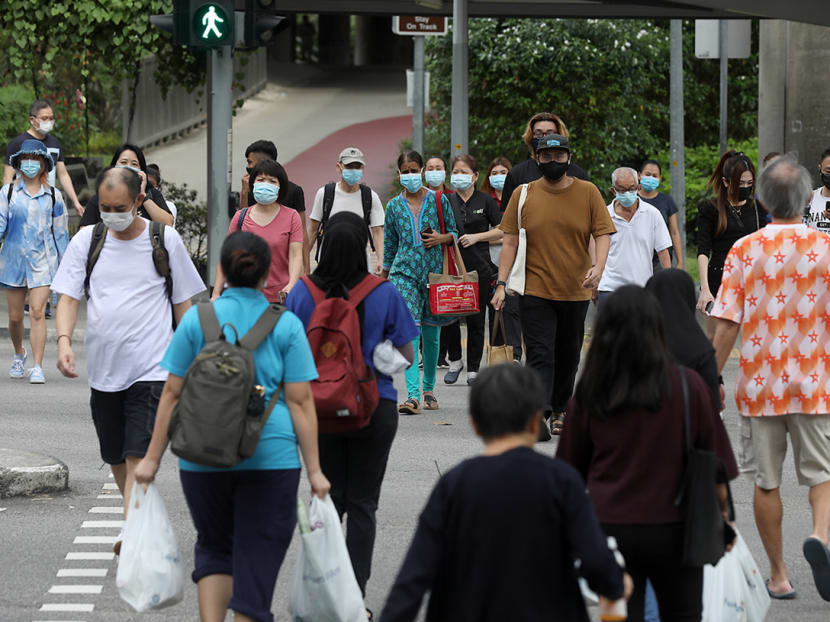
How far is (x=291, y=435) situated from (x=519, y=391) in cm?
144

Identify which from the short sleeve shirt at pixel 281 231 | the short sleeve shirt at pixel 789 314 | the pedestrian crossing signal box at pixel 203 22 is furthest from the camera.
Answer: the pedestrian crossing signal box at pixel 203 22

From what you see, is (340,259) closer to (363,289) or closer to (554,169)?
(363,289)

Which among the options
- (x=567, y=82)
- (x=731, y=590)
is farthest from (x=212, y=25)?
(x=567, y=82)

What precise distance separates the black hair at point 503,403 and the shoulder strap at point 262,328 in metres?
1.28

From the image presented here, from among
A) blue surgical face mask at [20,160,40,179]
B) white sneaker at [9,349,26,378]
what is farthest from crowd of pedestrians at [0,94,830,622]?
white sneaker at [9,349,26,378]

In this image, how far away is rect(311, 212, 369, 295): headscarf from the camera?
583 cm

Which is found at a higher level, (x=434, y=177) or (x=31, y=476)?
(x=434, y=177)

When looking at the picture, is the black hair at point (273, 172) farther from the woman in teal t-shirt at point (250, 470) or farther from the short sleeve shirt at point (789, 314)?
the woman in teal t-shirt at point (250, 470)

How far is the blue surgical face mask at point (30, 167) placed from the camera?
11.7 m

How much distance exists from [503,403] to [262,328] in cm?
142

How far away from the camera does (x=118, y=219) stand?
6.40m

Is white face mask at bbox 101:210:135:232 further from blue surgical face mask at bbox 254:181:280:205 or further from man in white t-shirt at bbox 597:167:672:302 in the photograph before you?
man in white t-shirt at bbox 597:167:672:302

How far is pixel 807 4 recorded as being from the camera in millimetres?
14031

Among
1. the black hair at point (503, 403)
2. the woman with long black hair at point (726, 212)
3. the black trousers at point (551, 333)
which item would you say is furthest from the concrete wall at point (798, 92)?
the black hair at point (503, 403)
